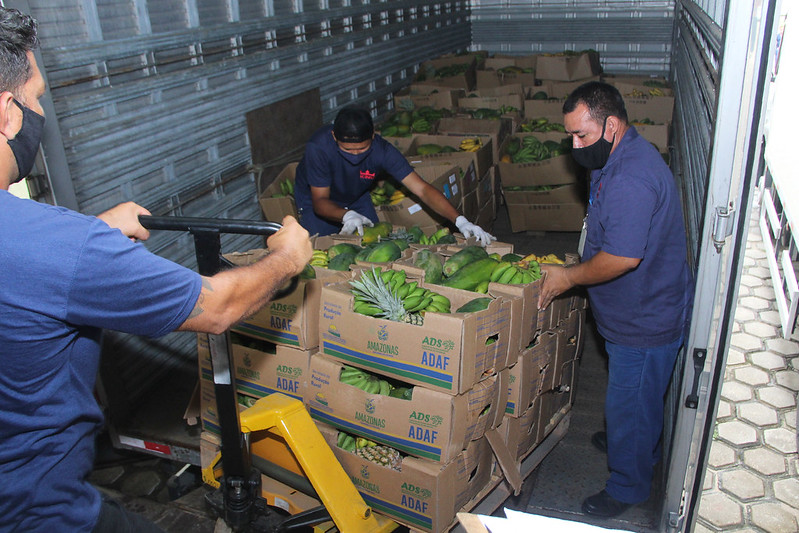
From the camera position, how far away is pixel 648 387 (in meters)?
3.40

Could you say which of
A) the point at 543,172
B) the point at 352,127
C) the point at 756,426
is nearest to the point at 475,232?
the point at 352,127

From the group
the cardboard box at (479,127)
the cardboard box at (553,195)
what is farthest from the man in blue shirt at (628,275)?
the cardboard box at (479,127)

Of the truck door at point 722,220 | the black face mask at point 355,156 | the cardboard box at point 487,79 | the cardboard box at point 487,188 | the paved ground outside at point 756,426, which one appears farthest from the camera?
the cardboard box at point 487,79

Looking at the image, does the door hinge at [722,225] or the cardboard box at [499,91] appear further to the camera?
the cardboard box at [499,91]

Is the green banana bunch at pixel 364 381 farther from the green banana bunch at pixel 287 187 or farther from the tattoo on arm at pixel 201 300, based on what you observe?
the green banana bunch at pixel 287 187

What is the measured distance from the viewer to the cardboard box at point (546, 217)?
7.43 meters

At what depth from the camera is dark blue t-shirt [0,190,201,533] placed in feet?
5.19

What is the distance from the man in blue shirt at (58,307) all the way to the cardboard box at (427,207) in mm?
3861

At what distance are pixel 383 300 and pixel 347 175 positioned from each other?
236cm

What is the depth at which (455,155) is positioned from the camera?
681 centimetres

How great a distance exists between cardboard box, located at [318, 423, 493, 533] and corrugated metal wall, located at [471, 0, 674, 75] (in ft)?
35.4

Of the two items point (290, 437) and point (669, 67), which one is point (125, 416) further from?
point (669, 67)

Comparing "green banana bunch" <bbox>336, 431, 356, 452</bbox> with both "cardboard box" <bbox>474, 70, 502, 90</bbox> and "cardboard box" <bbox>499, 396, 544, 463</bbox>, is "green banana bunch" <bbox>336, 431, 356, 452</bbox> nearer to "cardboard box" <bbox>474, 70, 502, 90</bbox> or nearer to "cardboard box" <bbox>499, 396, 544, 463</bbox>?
"cardboard box" <bbox>499, 396, 544, 463</bbox>

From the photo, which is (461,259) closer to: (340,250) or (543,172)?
(340,250)
